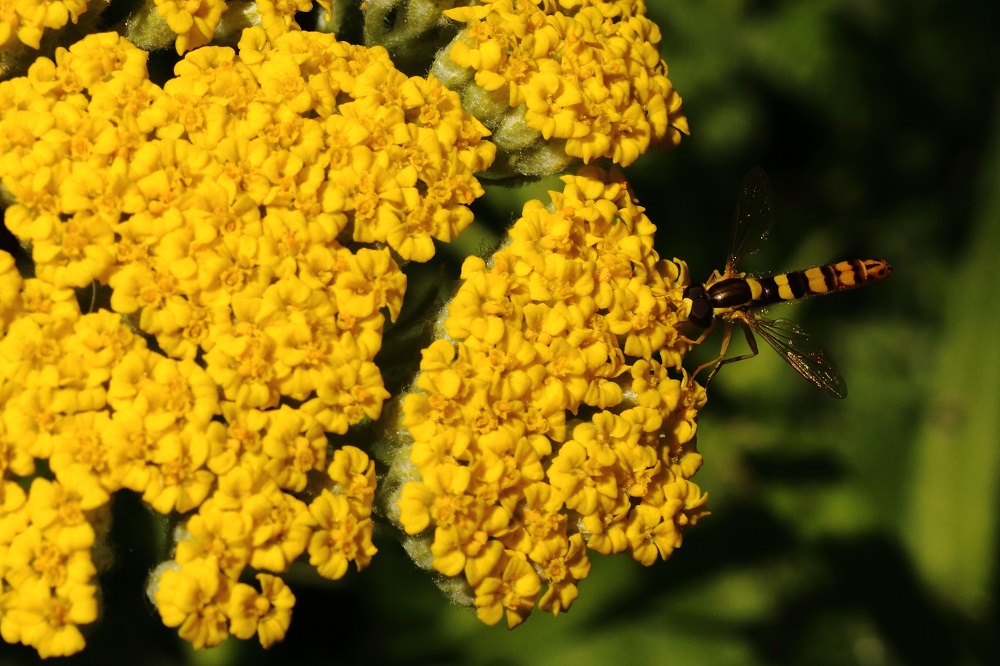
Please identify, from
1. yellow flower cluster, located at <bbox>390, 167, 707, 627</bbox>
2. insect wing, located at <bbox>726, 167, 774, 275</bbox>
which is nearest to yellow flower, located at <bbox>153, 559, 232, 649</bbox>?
yellow flower cluster, located at <bbox>390, 167, 707, 627</bbox>

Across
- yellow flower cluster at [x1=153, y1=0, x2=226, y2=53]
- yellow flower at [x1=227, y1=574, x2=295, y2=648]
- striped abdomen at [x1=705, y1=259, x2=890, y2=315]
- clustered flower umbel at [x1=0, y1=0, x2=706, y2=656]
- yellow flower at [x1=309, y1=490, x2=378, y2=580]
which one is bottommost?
striped abdomen at [x1=705, y1=259, x2=890, y2=315]

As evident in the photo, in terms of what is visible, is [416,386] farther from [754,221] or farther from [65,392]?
[754,221]

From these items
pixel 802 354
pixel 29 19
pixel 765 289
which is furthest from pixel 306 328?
pixel 765 289

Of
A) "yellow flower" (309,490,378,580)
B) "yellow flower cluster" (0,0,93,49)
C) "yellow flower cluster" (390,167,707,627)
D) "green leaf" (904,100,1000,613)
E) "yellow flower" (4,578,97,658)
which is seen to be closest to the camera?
"yellow flower" (4,578,97,658)

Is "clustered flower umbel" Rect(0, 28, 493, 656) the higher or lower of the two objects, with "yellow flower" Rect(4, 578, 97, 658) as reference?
higher

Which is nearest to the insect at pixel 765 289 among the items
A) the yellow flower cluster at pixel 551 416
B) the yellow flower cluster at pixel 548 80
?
the yellow flower cluster at pixel 551 416

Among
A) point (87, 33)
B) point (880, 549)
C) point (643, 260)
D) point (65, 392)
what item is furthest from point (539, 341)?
point (880, 549)

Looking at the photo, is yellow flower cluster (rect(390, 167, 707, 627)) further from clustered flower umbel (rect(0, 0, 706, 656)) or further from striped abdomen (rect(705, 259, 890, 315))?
striped abdomen (rect(705, 259, 890, 315))

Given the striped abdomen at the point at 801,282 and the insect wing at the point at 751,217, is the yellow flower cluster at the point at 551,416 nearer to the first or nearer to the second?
the striped abdomen at the point at 801,282

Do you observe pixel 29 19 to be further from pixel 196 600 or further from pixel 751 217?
pixel 751 217
